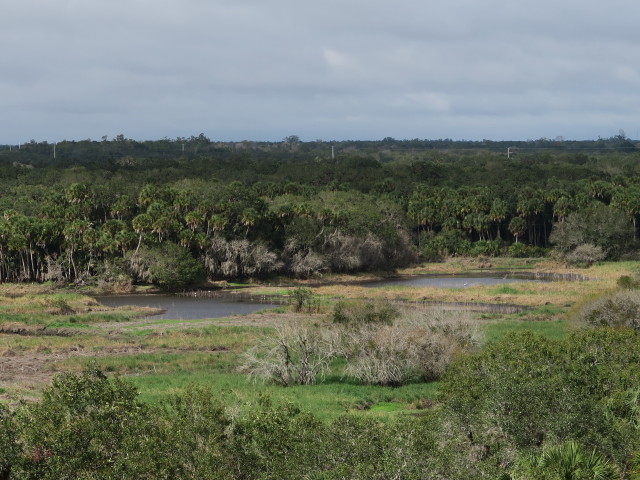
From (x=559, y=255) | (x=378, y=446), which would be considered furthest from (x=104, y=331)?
(x=559, y=255)

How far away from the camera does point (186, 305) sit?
67.1m

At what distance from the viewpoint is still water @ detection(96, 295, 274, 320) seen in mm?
61700

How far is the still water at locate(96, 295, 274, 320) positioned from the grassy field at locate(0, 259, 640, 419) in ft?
7.79

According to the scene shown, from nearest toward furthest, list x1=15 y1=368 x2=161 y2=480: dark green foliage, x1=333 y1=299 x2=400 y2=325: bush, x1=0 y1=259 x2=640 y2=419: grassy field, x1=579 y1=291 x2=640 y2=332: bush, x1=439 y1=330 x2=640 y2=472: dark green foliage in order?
x1=15 y1=368 x2=161 y2=480: dark green foliage → x1=439 y1=330 x2=640 y2=472: dark green foliage → x1=0 y1=259 x2=640 y2=419: grassy field → x1=579 y1=291 x2=640 y2=332: bush → x1=333 y1=299 x2=400 y2=325: bush

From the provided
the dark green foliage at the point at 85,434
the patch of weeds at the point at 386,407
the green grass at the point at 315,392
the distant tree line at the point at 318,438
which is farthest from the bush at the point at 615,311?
the dark green foliage at the point at 85,434

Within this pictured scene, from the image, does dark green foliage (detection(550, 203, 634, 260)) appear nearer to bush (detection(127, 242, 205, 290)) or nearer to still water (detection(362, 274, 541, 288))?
still water (detection(362, 274, 541, 288))

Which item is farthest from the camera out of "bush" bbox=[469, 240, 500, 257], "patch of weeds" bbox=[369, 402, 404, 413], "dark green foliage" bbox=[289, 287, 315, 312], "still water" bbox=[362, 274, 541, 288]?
"bush" bbox=[469, 240, 500, 257]

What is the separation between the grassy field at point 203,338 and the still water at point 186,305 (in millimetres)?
2373

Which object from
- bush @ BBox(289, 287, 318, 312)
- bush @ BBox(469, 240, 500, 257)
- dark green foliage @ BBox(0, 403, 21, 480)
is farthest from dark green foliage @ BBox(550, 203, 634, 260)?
dark green foliage @ BBox(0, 403, 21, 480)

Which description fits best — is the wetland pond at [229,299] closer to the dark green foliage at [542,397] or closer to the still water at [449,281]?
the still water at [449,281]

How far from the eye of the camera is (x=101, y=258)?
255 ft

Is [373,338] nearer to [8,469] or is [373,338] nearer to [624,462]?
[624,462]

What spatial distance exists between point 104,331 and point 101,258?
26.7m

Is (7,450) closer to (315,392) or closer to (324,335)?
(315,392)
